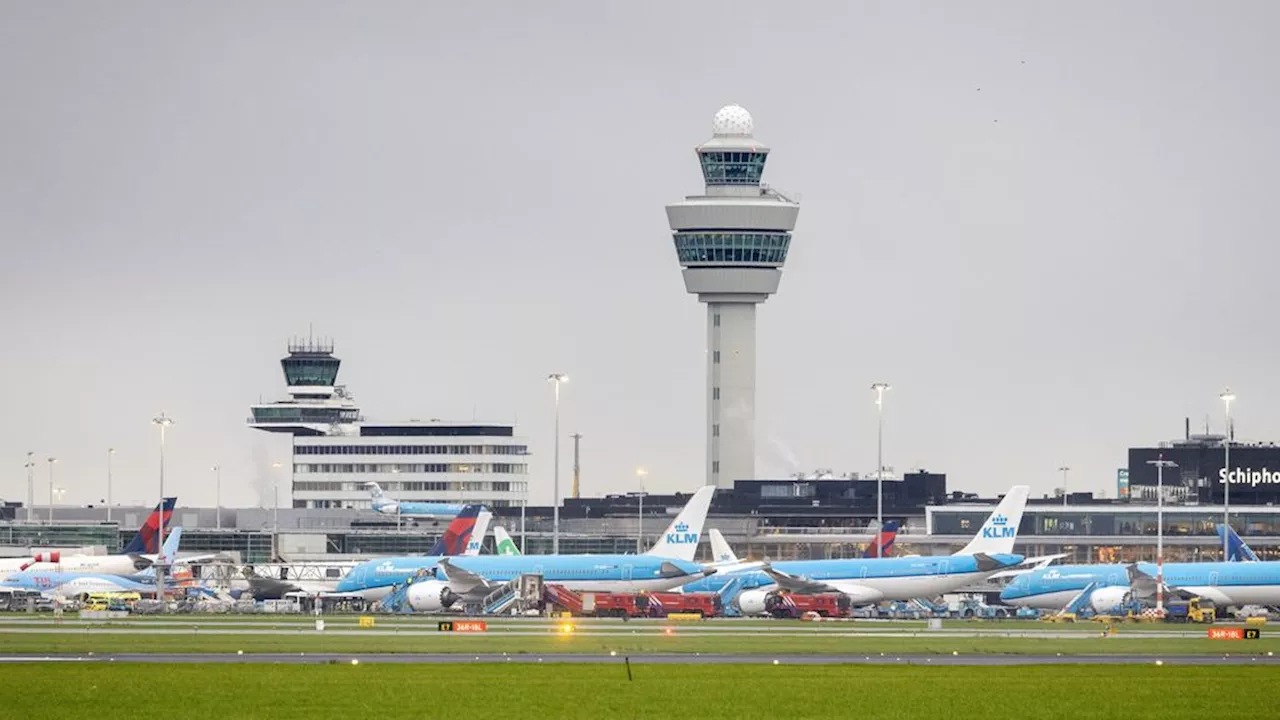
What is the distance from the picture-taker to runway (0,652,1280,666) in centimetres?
8544

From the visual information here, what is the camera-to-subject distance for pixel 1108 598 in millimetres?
142250

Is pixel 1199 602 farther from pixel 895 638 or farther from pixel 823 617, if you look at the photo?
pixel 895 638

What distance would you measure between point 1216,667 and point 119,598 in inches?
3588

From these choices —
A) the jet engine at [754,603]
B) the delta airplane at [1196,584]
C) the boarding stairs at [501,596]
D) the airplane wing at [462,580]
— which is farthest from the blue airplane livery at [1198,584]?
the airplane wing at [462,580]

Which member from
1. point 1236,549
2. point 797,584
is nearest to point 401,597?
point 797,584

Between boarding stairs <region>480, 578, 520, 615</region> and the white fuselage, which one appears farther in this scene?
the white fuselage

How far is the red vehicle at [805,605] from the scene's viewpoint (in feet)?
470

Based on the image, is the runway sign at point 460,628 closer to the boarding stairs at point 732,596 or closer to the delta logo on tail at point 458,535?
the boarding stairs at point 732,596

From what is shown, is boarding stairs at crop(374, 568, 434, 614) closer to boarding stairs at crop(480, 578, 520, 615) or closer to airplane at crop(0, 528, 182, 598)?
boarding stairs at crop(480, 578, 520, 615)

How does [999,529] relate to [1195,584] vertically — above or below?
above

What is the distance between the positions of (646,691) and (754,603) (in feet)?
250

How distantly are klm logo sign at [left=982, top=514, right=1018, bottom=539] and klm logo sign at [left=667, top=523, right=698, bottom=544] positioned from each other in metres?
20.6

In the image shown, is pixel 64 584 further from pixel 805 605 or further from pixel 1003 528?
pixel 1003 528

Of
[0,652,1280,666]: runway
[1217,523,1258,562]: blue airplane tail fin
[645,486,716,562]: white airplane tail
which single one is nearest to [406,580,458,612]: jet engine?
[645,486,716,562]: white airplane tail
